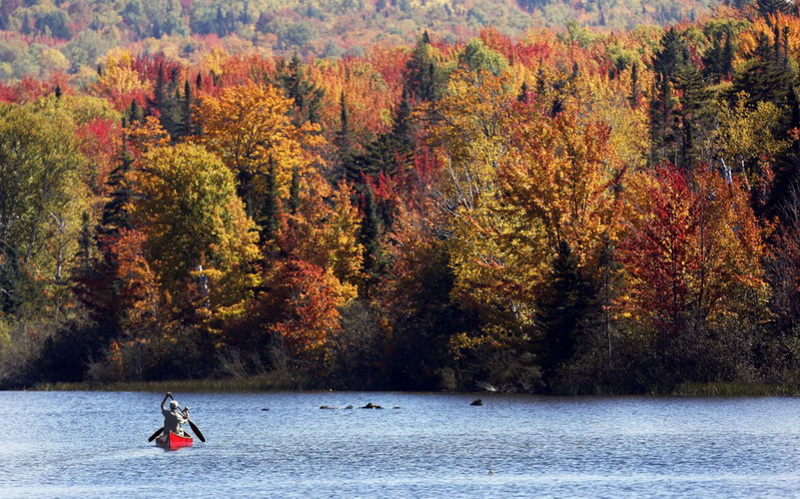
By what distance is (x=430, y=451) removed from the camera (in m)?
44.8

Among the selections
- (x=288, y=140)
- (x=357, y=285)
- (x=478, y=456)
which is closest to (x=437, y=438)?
(x=478, y=456)

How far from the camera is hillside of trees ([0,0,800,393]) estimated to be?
216 ft

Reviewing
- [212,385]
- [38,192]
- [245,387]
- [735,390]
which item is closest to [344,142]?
[38,192]

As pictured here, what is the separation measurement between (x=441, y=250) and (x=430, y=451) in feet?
99.7

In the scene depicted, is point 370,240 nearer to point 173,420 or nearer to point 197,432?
point 197,432

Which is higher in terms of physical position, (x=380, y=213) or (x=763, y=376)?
(x=380, y=213)

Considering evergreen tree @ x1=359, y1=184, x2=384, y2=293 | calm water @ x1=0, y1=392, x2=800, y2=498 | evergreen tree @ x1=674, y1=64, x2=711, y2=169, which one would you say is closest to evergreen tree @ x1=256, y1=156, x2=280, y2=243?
evergreen tree @ x1=359, y1=184, x2=384, y2=293

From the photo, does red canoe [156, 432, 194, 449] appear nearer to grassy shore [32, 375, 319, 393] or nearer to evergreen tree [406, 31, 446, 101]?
grassy shore [32, 375, 319, 393]

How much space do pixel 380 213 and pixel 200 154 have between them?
2466cm

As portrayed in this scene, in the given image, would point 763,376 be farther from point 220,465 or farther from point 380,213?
point 380,213

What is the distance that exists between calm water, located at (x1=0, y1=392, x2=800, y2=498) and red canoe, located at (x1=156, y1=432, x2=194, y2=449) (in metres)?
0.39

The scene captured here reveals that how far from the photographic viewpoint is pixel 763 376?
199 ft

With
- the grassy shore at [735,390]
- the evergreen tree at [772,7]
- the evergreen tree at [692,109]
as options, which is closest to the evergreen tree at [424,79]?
the evergreen tree at [772,7]

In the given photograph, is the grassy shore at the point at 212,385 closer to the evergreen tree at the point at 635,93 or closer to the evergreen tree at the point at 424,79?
the evergreen tree at the point at 635,93
